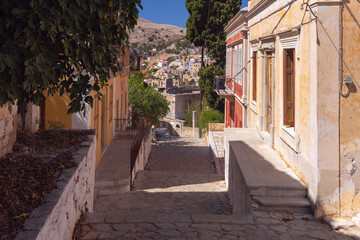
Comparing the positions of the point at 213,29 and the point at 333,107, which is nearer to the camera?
the point at 333,107

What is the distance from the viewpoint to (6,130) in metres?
5.47

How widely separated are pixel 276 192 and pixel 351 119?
1551 millimetres

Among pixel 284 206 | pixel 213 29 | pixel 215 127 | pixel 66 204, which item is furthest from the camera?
pixel 213 29

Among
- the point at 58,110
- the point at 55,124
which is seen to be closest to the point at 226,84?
the point at 58,110

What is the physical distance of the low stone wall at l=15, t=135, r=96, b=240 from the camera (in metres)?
3.12

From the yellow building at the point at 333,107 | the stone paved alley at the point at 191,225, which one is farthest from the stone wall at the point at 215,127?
the yellow building at the point at 333,107

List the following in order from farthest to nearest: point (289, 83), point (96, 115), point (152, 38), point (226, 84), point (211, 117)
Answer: point (152, 38), point (211, 117), point (226, 84), point (96, 115), point (289, 83)

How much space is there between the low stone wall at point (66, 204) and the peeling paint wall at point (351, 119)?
3.71 m

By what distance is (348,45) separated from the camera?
207 inches

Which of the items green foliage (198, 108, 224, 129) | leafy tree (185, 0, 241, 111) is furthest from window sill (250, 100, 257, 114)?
green foliage (198, 108, 224, 129)

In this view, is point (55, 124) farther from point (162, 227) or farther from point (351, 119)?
point (351, 119)

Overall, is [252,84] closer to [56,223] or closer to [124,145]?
[124,145]

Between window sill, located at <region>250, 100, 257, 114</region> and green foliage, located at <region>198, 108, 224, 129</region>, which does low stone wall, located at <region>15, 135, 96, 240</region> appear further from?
green foliage, located at <region>198, 108, 224, 129</region>

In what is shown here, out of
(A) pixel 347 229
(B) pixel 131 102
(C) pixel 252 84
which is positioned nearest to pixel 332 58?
(A) pixel 347 229
